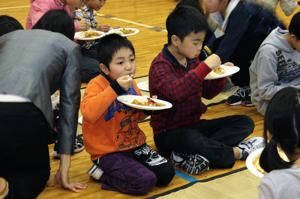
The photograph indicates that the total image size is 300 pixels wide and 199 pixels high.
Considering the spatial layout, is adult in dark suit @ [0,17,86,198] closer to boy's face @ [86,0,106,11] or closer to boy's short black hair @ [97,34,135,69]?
boy's short black hair @ [97,34,135,69]

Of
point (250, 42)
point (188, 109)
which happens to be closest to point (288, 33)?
point (250, 42)

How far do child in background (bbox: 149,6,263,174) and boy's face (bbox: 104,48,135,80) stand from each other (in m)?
0.21

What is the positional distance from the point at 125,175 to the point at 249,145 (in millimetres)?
677

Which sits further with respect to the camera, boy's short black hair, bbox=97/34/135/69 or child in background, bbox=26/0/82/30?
child in background, bbox=26/0/82/30

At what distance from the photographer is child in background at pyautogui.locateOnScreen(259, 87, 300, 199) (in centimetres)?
143

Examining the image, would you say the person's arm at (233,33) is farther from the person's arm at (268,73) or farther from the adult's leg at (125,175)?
the adult's leg at (125,175)

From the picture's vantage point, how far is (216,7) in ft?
11.5

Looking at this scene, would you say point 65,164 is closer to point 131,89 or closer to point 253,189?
point 131,89

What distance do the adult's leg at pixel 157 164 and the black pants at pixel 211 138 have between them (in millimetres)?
141

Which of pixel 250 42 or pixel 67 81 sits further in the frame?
pixel 250 42

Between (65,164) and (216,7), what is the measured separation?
1628 millimetres

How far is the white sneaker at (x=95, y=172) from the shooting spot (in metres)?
2.45

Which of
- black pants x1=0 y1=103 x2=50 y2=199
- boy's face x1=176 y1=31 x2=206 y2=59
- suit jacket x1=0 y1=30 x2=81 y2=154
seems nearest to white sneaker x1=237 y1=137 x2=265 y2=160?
boy's face x1=176 y1=31 x2=206 y2=59

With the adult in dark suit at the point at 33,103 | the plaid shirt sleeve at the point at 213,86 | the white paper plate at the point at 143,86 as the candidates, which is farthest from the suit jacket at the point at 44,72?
the white paper plate at the point at 143,86
